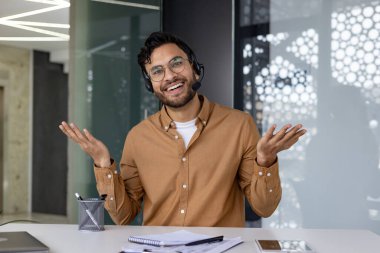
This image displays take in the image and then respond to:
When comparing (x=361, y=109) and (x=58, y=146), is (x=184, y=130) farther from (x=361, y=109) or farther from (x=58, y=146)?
(x=58, y=146)

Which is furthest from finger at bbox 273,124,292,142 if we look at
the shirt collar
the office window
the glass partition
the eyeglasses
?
the glass partition

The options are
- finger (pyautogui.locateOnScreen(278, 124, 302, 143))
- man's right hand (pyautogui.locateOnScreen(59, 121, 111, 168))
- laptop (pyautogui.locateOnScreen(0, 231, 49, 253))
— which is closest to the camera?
laptop (pyautogui.locateOnScreen(0, 231, 49, 253))

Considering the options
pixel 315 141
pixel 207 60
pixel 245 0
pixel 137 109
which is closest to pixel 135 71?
pixel 137 109

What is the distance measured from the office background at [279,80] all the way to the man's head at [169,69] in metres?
1.88

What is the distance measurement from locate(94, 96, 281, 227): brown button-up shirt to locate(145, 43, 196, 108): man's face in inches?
3.9

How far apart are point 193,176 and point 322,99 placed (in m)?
2.06

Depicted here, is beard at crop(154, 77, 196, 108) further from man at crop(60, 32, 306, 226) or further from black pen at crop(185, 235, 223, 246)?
black pen at crop(185, 235, 223, 246)

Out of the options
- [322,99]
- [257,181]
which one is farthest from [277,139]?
[322,99]

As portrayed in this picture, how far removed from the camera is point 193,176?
2211 millimetres

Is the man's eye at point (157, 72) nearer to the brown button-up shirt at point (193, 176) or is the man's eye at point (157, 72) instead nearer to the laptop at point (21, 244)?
the brown button-up shirt at point (193, 176)

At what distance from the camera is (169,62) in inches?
90.4

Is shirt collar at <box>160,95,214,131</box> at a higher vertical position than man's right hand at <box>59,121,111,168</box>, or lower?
higher

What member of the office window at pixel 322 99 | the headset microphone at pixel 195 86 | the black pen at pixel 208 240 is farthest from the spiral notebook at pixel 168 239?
the office window at pixel 322 99

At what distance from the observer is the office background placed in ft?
12.8
